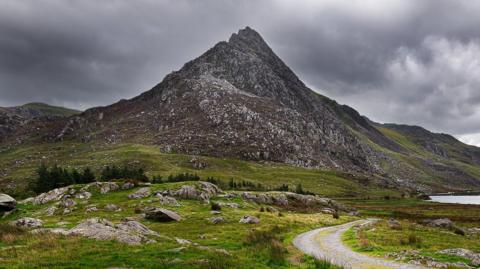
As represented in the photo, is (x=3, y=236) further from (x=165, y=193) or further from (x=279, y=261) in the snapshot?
(x=165, y=193)

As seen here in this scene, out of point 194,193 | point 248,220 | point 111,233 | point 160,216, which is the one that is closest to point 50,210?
point 160,216

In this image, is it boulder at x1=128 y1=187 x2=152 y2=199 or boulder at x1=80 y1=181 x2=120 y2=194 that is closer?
boulder at x1=128 y1=187 x2=152 y2=199

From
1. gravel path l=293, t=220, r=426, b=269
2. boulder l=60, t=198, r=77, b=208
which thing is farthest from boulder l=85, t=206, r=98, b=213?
gravel path l=293, t=220, r=426, b=269

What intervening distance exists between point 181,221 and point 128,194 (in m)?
27.9

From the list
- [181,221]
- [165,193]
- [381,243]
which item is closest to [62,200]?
[165,193]

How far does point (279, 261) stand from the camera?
27.0 meters

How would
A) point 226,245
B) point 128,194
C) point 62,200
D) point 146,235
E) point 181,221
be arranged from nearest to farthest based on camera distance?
1. point 146,235
2. point 226,245
3. point 181,221
4. point 62,200
5. point 128,194

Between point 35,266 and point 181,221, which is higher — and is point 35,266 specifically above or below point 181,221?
above

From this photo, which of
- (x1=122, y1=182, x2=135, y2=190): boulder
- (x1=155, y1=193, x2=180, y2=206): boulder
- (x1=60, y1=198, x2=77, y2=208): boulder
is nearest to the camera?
(x1=60, y1=198, x2=77, y2=208): boulder

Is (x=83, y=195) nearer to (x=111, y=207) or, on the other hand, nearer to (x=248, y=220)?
(x=111, y=207)

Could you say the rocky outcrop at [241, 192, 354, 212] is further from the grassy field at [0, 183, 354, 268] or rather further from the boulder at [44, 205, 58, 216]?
the grassy field at [0, 183, 354, 268]

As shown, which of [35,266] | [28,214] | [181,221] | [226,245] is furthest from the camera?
[28,214]

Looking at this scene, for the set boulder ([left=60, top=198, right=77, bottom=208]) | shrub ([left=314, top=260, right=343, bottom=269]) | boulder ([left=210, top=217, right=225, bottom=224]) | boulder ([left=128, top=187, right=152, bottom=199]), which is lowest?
boulder ([left=60, top=198, right=77, bottom=208])

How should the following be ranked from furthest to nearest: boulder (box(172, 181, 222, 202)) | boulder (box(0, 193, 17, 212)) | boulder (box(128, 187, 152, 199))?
boulder (box(172, 181, 222, 202)), boulder (box(128, 187, 152, 199)), boulder (box(0, 193, 17, 212))
